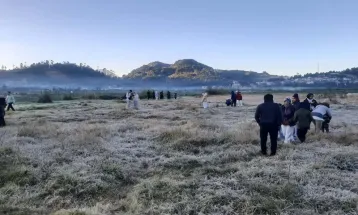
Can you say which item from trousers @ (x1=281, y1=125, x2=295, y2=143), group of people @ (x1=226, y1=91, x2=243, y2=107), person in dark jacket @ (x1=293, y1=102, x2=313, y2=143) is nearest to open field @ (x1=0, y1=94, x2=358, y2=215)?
person in dark jacket @ (x1=293, y1=102, x2=313, y2=143)

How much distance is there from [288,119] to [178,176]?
5.39 meters

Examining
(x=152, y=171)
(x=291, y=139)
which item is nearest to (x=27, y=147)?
(x=152, y=171)

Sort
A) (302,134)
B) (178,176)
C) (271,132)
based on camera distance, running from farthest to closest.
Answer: (302,134)
(271,132)
(178,176)

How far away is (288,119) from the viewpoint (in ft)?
41.3

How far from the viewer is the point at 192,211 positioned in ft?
22.0

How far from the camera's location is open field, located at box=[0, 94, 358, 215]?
6.92 meters

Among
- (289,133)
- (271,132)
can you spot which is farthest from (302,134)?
(271,132)

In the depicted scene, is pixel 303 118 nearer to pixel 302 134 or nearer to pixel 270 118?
pixel 302 134

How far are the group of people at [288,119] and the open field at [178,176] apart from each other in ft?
1.85

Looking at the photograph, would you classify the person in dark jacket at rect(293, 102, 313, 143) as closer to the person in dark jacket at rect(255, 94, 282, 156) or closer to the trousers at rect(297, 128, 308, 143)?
the trousers at rect(297, 128, 308, 143)

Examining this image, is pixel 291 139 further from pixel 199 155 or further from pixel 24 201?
pixel 24 201

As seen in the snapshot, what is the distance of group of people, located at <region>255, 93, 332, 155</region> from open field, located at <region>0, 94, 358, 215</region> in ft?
1.85

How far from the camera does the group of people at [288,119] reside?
34.7 feet

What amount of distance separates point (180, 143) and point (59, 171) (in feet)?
14.2
